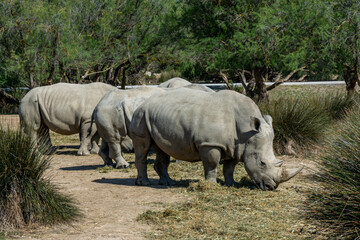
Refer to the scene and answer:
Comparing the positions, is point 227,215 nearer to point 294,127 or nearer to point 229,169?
point 229,169

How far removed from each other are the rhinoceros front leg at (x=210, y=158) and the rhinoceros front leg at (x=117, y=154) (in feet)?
9.74

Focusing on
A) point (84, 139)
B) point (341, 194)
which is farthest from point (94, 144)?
point (341, 194)

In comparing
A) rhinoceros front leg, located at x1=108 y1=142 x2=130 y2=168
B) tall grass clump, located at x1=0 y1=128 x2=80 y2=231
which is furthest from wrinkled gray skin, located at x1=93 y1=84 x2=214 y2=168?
tall grass clump, located at x1=0 y1=128 x2=80 y2=231

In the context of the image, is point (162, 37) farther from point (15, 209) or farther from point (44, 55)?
point (15, 209)

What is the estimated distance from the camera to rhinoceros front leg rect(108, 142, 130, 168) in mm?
11570

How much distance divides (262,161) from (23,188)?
3.58 m

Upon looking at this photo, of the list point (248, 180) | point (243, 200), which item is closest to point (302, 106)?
point (248, 180)

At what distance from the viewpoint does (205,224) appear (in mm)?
6977

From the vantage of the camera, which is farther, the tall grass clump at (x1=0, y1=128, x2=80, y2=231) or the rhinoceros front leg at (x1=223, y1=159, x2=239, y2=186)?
the rhinoceros front leg at (x1=223, y1=159, x2=239, y2=186)

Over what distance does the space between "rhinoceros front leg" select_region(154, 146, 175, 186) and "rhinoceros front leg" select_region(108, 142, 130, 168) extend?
188cm

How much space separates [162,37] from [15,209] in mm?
18125

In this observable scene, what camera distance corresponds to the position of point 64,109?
14016 mm

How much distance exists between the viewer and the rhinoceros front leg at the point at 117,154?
11.6 m

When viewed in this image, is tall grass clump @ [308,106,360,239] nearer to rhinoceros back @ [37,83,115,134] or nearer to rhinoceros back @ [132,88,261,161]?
rhinoceros back @ [132,88,261,161]
